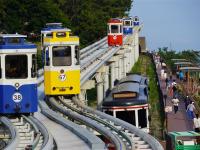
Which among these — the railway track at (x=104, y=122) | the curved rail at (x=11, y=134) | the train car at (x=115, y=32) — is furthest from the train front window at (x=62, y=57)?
the train car at (x=115, y=32)

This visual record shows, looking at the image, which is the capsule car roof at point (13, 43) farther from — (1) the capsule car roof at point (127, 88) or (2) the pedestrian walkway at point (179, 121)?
(2) the pedestrian walkway at point (179, 121)

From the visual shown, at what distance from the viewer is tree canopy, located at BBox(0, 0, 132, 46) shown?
70.8 m

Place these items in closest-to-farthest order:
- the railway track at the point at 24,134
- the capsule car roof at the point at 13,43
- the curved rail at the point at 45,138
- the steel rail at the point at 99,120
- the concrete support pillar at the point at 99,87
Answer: the curved rail at the point at 45,138 < the railway track at the point at 24,134 < the steel rail at the point at 99,120 < the capsule car roof at the point at 13,43 < the concrete support pillar at the point at 99,87

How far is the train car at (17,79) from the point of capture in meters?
21.9

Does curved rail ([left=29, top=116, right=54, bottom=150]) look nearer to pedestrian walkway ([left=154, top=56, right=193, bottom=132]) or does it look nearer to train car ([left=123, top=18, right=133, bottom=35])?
pedestrian walkway ([left=154, top=56, right=193, bottom=132])

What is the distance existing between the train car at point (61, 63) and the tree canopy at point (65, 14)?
41057 millimetres

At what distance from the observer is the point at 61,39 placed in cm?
2670

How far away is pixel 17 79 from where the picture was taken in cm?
2203

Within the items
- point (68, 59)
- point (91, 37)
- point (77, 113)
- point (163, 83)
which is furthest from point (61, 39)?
→ point (91, 37)

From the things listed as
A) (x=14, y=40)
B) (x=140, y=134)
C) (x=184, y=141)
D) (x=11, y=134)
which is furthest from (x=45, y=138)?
(x=184, y=141)

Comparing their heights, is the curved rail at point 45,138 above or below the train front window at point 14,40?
below

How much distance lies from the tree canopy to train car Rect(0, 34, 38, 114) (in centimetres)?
4621

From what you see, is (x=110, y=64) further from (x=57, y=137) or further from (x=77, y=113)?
(x=57, y=137)

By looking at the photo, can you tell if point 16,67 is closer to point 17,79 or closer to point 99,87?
point 17,79
